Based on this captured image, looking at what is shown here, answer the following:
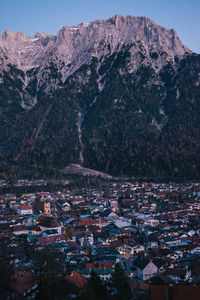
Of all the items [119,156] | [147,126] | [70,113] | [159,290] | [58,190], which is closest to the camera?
[159,290]

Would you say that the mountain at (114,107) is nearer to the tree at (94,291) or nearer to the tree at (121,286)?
the tree at (121,286)

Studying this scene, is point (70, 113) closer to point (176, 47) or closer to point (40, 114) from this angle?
point (40, 114)

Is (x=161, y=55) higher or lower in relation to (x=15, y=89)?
higher

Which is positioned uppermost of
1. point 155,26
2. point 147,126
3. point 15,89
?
point 155,26

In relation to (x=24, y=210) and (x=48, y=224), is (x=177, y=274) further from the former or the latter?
(x=24, y=210)

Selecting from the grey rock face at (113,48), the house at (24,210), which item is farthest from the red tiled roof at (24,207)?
the grey rock face at (113,48)

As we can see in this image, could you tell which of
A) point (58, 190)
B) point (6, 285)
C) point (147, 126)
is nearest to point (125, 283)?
point (6, 285)

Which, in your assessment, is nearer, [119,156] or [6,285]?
[6,285]

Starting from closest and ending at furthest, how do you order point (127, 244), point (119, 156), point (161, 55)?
point (127, 244)
point (119, 156)
point (161, 55)
